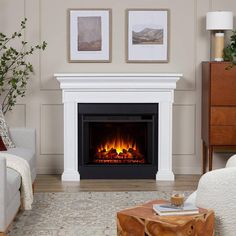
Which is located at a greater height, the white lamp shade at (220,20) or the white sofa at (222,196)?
the white lamp shade at (220,20)

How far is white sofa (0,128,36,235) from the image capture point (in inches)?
153

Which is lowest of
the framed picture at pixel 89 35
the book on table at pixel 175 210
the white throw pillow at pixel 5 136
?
the book on table at pixel 175 210

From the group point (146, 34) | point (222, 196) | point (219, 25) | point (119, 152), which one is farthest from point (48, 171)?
point (222, 196)

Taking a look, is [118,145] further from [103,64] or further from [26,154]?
[26,154]

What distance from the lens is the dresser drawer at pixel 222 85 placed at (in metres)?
6.30

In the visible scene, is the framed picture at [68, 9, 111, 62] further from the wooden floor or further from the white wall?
the wooden floor

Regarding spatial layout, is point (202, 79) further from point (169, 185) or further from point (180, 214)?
point (180, 214)

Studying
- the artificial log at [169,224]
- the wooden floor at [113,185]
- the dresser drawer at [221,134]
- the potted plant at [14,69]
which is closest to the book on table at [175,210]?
the artificial log at [169,224]

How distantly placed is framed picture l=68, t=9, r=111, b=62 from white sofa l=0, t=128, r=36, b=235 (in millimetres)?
1392

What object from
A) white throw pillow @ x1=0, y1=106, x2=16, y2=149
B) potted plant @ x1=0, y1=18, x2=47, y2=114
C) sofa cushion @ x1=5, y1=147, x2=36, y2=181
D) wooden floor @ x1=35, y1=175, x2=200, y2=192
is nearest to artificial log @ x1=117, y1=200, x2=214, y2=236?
sofa cushion @ x1=5, y1=147, x2=36, y2=181

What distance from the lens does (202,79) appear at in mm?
6812

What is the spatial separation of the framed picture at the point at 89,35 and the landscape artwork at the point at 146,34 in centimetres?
28

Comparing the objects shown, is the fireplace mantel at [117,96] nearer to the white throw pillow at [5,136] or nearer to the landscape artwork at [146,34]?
the landscape artwork at [146,34]

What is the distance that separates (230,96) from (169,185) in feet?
3.60
